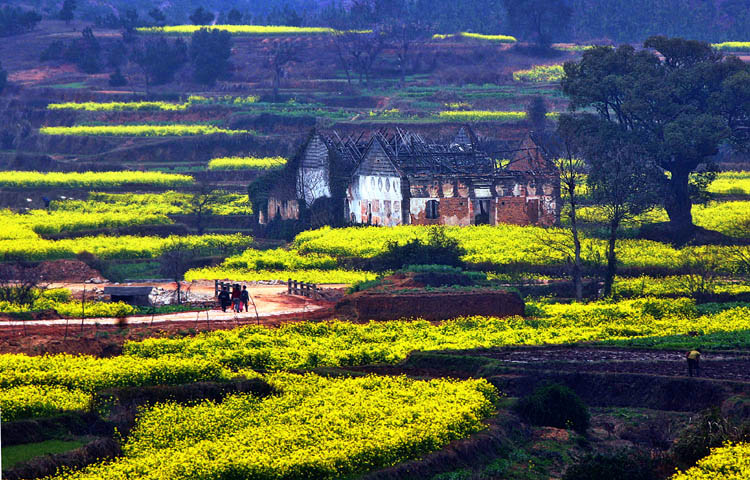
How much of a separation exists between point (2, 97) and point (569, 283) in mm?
69113

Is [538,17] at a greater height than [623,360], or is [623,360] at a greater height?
[538,17]

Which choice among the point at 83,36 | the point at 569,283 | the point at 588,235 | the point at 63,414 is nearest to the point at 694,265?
the point at 569,283

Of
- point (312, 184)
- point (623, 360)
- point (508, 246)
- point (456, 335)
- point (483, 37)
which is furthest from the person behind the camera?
point (483, 37)

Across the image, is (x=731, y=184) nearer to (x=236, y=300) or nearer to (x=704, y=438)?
(x=236, y=300)

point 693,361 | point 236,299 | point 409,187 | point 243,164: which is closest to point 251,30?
point 243,164

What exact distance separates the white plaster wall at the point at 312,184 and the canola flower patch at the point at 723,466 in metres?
45.1

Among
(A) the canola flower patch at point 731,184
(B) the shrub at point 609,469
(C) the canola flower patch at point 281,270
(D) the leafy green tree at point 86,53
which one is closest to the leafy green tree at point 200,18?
(D) the leafy green tree at point 86,53

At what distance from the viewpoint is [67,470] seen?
71.9 ft

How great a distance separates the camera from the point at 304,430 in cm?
2425

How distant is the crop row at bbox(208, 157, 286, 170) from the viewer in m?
83.2

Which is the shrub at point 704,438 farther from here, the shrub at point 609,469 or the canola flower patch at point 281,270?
the canola flower patch at point 281,270

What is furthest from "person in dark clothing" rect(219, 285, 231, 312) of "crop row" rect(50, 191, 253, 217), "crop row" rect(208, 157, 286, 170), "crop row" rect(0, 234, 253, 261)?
"crop row" rect(208, 157, 286, 170)

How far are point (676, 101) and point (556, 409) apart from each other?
3633 cm

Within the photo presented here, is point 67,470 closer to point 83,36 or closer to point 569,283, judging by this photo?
point 569,283
